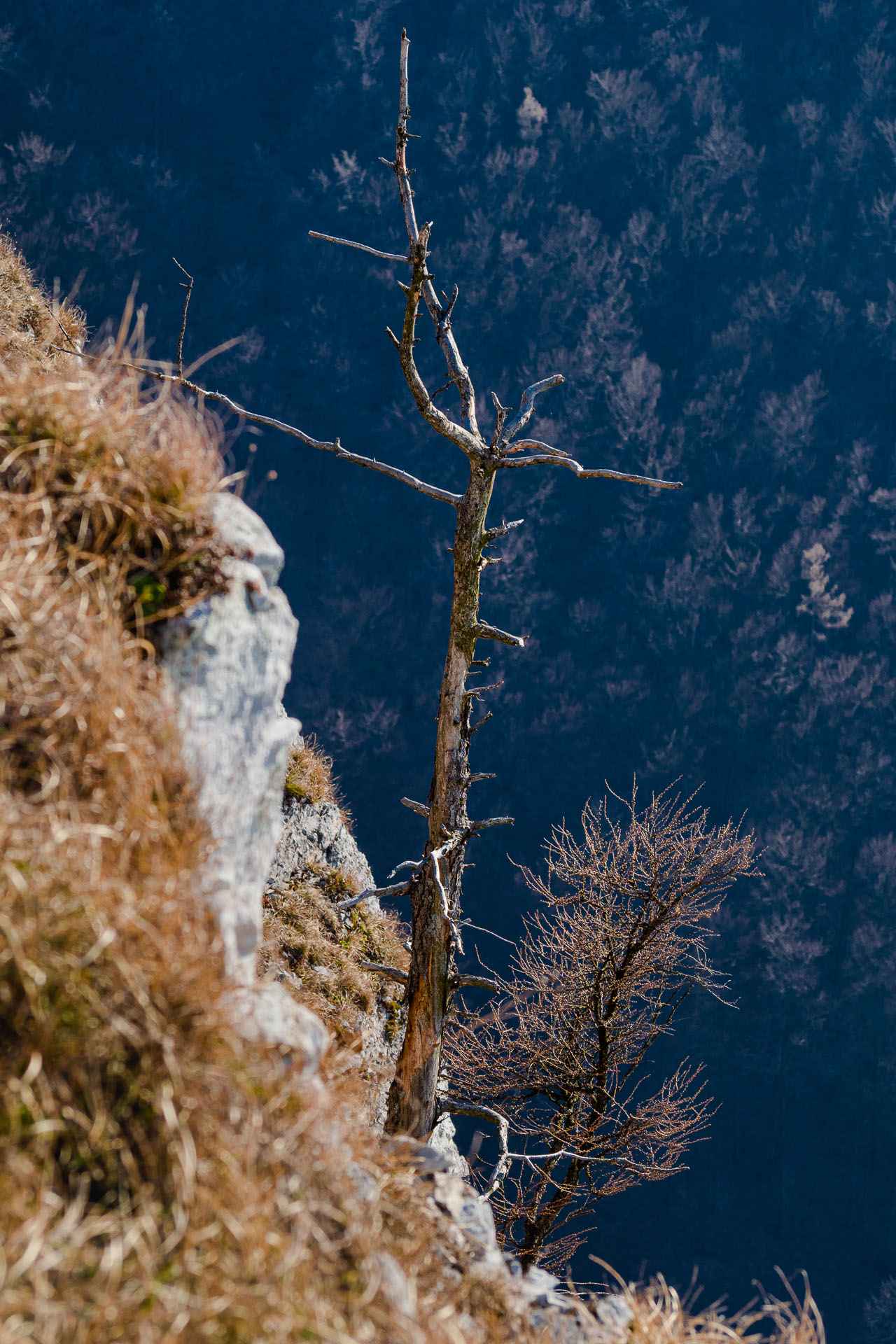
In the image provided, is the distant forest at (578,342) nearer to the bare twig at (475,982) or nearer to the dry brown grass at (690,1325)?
Answer: the bare twig at (475,982)

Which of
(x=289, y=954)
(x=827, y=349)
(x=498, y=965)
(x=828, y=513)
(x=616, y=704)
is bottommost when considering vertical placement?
(x=498, y=965)

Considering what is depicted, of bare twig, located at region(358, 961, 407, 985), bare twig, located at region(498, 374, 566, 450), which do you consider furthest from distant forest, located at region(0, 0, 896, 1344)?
bare twig, located at region(498, 374, 566, 450)

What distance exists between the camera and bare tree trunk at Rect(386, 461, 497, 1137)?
6.66 metres

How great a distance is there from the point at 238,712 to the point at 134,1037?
138 cm

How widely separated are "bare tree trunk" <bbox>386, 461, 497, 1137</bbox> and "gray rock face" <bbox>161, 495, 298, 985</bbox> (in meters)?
2.83

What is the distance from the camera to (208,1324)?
231cm

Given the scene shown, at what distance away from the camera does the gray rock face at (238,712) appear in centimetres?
328

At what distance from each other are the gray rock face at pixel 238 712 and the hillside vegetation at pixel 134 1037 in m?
0.10

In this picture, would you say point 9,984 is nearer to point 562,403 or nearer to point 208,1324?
point 208,1324

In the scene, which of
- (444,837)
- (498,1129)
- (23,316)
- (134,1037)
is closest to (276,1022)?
(134,1037)

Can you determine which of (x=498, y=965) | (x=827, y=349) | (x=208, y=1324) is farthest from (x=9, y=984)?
(x=827, y=349)

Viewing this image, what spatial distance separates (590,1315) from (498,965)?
30295mm

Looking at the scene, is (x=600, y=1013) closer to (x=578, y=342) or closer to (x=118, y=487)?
(x=118, y=487)

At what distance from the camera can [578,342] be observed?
123 feet
